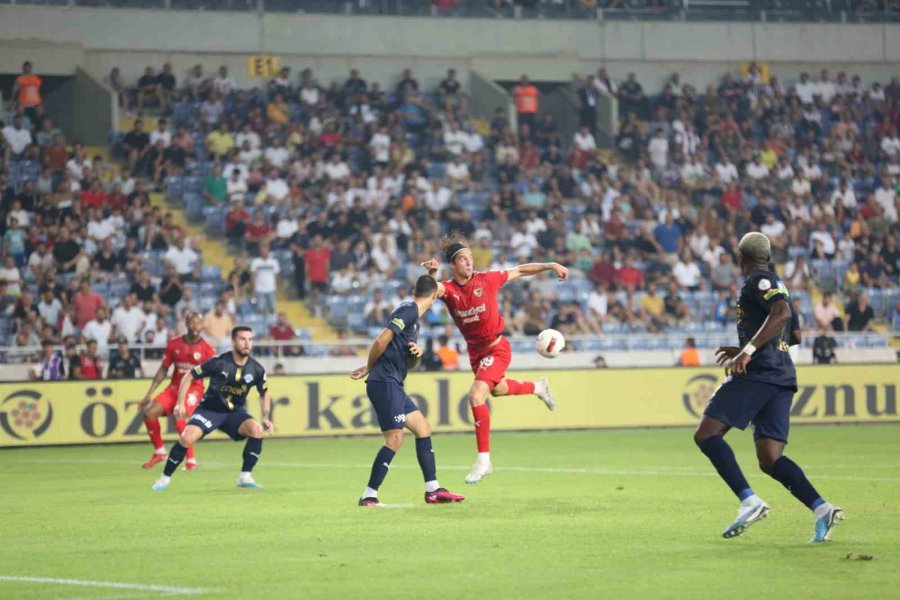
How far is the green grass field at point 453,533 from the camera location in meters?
9.35

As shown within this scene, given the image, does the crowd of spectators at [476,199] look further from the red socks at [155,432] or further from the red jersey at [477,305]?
the red jersey at [477,305]

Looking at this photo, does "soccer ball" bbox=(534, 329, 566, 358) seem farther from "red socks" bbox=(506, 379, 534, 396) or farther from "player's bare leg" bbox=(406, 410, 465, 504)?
"player's bare leg" bbox=(406, 410, 465, 504)

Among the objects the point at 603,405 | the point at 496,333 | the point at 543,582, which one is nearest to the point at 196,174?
the point at 603,405

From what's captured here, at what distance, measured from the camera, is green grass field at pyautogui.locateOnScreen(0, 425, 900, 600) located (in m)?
9.35

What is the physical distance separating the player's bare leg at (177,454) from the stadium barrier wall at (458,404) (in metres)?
9.26

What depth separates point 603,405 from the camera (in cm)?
2914

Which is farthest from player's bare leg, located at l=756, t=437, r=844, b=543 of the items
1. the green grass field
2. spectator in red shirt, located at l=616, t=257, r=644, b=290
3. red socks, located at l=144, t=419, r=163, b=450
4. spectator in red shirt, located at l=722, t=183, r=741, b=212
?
spectator in red shirt, located at l=722, t=183, r=741, b=212

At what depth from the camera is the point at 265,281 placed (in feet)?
100

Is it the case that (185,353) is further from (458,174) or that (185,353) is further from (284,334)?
(458,174)

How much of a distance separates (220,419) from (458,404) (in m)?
10.9

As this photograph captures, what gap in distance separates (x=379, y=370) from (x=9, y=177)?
1961 centimetres

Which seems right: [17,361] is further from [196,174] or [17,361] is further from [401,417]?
[401,417]

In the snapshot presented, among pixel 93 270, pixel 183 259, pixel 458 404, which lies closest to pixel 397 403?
pixel 458 404

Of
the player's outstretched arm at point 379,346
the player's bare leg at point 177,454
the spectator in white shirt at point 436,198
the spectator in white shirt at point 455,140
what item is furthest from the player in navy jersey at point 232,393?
the spectator in white shirt at point 455,140
